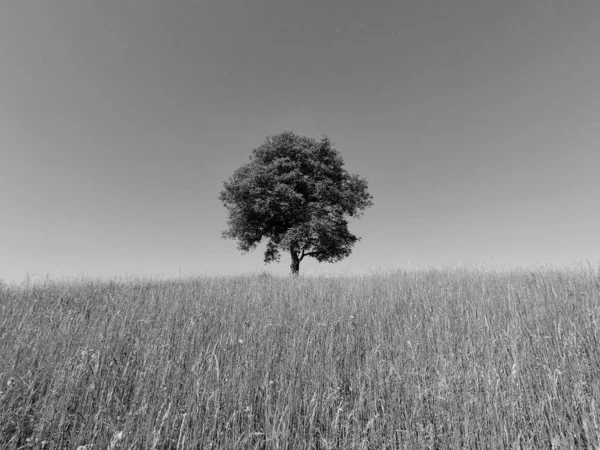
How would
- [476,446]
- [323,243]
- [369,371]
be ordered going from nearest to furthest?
[476,446] → [369,371] → [323,243]

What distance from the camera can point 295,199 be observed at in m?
21.0

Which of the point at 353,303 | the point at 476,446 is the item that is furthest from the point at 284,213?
the point at 476,446

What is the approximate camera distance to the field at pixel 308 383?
194 cm

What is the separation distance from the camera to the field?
1936 mm

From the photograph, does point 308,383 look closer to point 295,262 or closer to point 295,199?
point 295,199

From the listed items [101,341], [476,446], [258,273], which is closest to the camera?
[476,446]

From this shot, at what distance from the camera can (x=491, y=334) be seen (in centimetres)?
363

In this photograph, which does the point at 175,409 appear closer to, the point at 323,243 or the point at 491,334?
the point at 491,334

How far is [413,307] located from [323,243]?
52.3ft

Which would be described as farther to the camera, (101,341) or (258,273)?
(258,273)

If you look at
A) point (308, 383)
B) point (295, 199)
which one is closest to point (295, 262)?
point (295, 199)

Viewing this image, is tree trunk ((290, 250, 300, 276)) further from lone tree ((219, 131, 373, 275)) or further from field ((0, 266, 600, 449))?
field ((0, 266, 600, 449))

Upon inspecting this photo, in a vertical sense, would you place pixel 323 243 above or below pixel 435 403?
above

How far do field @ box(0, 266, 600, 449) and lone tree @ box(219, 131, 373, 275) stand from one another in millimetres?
15195
